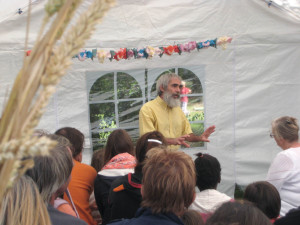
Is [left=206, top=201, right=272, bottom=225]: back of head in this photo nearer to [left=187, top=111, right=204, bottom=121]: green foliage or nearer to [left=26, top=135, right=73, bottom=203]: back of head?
[left=26, top=135, right=73, bottom=203]: back of head

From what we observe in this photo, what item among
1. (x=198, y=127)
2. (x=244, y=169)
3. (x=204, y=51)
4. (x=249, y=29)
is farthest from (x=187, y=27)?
(x=244, y=169)

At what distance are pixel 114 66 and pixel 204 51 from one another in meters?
1.23

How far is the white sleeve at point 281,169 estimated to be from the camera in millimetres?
2801

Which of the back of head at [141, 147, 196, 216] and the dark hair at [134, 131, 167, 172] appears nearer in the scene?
the back of head at [141, 147, 196, 216]

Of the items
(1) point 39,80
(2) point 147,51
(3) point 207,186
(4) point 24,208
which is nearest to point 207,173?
(3) point 207,186

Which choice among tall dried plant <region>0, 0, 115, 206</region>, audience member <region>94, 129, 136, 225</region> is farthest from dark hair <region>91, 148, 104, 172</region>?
tall dried plant <region>0, 0, 115, 206</region>

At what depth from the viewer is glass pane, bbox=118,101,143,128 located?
4770 millimetres

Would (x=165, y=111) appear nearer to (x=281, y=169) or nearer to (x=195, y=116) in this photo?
(x=195, y=116)

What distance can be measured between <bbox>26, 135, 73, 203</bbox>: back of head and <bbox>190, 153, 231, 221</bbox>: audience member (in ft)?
3.63

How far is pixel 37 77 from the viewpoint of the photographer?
430mm

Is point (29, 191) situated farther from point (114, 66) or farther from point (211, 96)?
point (211, 96)

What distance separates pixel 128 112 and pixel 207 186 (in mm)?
2519

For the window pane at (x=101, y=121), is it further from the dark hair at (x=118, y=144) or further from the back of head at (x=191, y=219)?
the back of head at (x=191, y=219)


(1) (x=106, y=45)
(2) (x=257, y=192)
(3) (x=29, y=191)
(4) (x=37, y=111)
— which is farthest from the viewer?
(1) (x=106, y=45)
